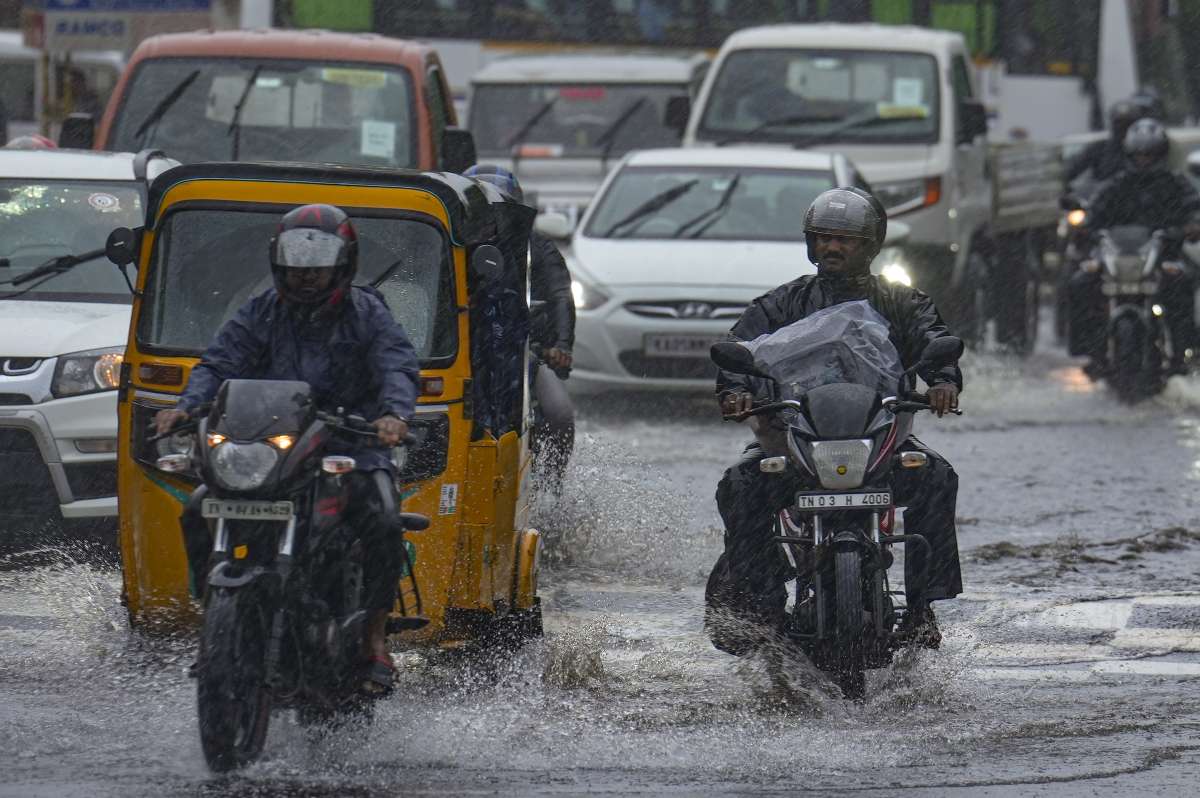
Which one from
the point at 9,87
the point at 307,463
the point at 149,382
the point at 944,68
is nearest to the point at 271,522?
the point at 307,463

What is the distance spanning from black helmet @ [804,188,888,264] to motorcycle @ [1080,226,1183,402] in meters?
9.57

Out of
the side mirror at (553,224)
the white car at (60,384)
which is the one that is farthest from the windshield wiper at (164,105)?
the white car at (60,384)

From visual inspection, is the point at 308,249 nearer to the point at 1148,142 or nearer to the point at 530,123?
the point at 1148,142

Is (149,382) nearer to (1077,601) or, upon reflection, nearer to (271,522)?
(271,522)

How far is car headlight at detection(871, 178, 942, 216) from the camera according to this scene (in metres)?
20.5

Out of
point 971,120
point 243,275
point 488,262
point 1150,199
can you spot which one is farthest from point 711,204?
point 488,262

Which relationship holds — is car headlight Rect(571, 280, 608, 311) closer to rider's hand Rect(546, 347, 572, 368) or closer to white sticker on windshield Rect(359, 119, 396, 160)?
white sticker on windshield Rect(359, 119, 396, 160)

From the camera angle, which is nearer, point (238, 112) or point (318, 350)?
point (318, 350)

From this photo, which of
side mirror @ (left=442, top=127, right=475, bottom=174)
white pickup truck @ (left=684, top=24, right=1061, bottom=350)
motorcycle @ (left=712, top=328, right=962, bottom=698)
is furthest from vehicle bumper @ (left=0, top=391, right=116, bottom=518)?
white pickup truck @ (left=684, top=24, right=1061, bottom=350)

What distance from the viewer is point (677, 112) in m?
21.6

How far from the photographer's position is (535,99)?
925 inches

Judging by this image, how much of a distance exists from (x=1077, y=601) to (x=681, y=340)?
6366mm

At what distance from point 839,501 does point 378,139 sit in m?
7.15

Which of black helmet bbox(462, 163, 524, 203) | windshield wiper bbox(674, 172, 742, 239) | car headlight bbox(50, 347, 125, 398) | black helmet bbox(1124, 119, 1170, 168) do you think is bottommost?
windshield wiper bbox(674, 172, 742, 239)
